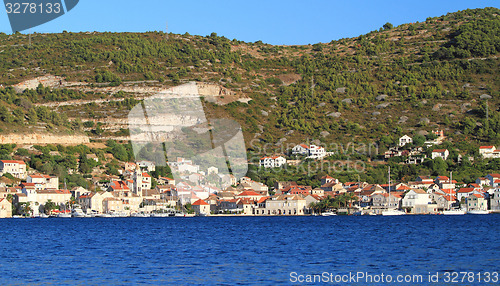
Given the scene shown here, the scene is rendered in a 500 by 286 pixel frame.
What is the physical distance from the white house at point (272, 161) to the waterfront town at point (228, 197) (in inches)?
237

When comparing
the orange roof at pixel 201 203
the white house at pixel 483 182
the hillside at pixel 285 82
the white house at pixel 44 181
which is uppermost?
the hillside at pixel 285 82

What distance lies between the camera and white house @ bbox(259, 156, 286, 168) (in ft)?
290

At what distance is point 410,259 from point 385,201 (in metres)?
45.1

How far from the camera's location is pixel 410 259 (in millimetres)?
26984

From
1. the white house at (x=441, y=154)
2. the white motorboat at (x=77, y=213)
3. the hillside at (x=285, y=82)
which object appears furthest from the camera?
the hillside at (x=285, y=82)

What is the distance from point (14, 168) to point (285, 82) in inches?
2399

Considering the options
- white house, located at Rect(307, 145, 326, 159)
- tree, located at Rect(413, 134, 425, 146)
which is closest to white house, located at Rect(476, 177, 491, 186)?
tree, located at Rect(413, 134, 425, 146)

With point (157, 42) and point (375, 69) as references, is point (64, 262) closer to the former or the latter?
point (375, 69)

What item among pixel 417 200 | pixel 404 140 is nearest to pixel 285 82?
pixel 404 140

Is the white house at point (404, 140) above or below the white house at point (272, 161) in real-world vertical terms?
above

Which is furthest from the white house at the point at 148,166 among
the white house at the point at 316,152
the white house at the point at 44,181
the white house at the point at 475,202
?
the white house at the point at 475,202

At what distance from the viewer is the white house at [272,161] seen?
3477 inches

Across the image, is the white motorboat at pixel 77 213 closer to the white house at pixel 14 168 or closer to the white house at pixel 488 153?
the white house at pixel 14 168

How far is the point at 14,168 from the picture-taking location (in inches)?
3034
